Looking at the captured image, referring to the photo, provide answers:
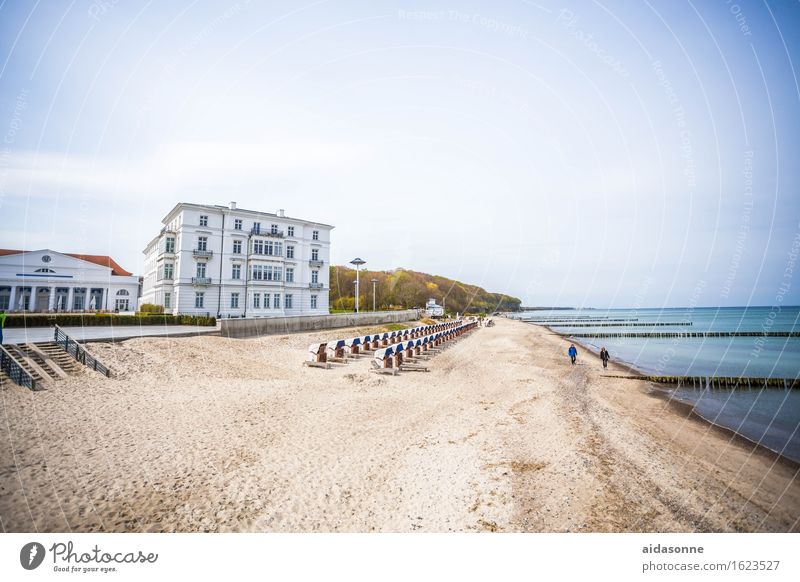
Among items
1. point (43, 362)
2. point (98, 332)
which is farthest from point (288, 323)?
point (43, 362)

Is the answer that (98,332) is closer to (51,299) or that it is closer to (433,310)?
(51,299)

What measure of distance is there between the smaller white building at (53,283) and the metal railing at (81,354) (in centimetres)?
2813

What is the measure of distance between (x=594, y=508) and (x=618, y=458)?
2804mm

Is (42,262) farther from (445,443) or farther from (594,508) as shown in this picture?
(594,508)

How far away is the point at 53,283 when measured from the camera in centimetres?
3419

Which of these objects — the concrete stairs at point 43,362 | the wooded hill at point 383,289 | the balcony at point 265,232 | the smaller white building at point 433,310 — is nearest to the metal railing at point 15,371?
the concrete stairs at point 43,362

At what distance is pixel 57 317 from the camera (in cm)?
2012

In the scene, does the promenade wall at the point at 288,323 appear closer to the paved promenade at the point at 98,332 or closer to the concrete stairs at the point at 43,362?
the paved promenade at the point at 98,332

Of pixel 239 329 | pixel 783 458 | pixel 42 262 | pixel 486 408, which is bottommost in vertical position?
pixel 783 458

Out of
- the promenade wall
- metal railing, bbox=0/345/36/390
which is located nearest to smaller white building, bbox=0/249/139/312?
the promenade wall

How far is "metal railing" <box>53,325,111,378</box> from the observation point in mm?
12266

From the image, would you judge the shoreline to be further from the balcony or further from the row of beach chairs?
the balcony
